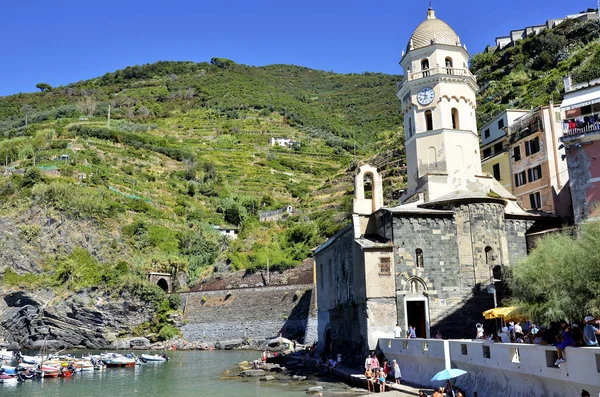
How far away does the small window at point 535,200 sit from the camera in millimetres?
30931

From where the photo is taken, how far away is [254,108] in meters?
152

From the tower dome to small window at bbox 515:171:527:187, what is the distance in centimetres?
896

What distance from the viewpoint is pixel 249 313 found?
187 ft

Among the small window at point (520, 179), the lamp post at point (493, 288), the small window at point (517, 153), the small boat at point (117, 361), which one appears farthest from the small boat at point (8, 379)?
the small window at point (517, 153)

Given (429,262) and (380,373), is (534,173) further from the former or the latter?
(380,373)

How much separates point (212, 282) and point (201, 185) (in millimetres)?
32810

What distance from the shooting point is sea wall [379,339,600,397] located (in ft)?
41.3

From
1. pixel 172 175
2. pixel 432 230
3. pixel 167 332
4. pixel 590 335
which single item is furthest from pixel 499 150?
pixel 172 175

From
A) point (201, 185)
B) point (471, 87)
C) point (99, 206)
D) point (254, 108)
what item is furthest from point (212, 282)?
point (254, 108)

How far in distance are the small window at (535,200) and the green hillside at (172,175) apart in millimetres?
34118

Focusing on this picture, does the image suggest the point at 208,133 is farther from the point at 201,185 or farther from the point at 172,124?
the point at 201,185

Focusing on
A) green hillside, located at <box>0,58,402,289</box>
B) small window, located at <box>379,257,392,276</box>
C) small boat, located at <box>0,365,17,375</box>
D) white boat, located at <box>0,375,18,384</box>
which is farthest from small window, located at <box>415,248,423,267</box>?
green hillside, located at <box>0,58,402,289</box>

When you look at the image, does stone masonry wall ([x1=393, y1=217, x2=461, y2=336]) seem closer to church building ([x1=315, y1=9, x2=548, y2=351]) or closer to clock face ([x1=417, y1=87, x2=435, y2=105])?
church building ([x1=315, y1=9, x2=548, y2=351])

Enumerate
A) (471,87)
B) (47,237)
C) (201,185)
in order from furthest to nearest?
(201,185), (47,237), (471,87)
